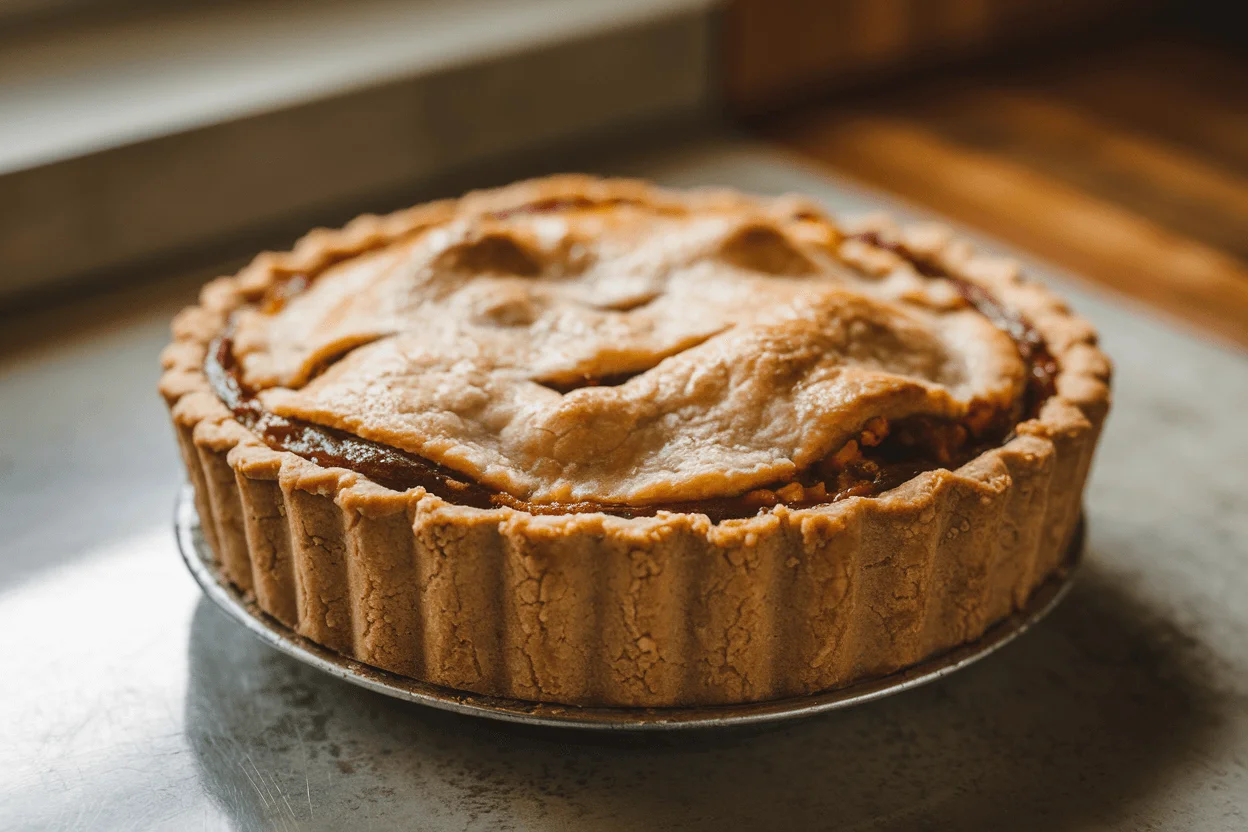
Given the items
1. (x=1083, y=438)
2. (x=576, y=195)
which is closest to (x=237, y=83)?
(x=576, y=195)

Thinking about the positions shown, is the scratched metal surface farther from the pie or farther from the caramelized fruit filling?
the caramelized fruit filling

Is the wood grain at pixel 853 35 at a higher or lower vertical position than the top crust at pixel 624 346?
lower

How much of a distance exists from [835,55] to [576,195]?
2.49m

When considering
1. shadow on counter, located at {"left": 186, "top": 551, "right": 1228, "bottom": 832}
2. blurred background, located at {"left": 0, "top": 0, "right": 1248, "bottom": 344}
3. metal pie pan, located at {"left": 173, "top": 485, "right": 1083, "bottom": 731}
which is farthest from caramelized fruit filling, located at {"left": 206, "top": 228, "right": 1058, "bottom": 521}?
blurred background, located at {"left": 0, "top": 0, "right": 1248, "bottom": 344}

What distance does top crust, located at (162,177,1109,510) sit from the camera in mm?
2084

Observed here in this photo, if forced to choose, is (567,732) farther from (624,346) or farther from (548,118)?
(548,118)

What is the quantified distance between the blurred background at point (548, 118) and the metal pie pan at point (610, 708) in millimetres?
1629

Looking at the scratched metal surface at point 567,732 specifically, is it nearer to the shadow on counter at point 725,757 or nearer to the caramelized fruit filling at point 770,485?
the shadow on counter at point 725,757

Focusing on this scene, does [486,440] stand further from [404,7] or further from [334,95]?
[404,7]

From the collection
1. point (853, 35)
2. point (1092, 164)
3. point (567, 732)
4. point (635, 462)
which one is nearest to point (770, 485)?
point (635, 462)

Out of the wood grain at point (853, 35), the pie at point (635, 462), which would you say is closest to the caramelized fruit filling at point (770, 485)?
the pie at point (635, 462)

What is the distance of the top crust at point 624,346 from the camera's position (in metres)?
2.08

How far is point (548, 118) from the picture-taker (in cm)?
426

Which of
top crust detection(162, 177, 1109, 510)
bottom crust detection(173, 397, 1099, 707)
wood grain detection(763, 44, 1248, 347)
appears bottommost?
wood grain detection(763, 44, 1248, 347)
